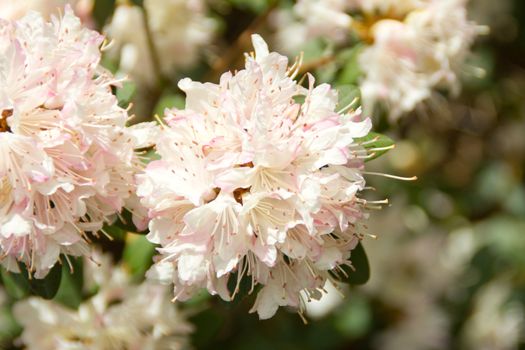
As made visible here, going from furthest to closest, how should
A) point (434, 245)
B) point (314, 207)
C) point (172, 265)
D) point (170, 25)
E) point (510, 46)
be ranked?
1. point (510, 46)
2. point (434, 245)
3. point (170, 25)
4. point (172, 265)
5. point (314, 207)

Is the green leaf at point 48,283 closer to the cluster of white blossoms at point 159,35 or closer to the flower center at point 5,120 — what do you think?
the flower center at point 5,120

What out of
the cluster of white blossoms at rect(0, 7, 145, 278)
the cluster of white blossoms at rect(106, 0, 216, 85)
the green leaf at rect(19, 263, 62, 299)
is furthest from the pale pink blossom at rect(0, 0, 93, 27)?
the green leaf at rect(19, 263, 62, 299)

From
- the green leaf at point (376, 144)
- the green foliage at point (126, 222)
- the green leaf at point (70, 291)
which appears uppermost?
the green leaf at point (376, 144)

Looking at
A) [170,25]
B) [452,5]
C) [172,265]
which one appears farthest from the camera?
[170,25]

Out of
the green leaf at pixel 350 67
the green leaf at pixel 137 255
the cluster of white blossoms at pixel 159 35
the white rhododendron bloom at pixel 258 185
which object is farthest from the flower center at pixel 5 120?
the cluster of white blossoms at pixel 159 35

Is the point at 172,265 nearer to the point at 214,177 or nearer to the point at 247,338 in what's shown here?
the point at 214,177

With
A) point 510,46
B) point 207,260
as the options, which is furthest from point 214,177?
point 510,46

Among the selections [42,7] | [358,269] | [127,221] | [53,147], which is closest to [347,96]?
[358,269]
